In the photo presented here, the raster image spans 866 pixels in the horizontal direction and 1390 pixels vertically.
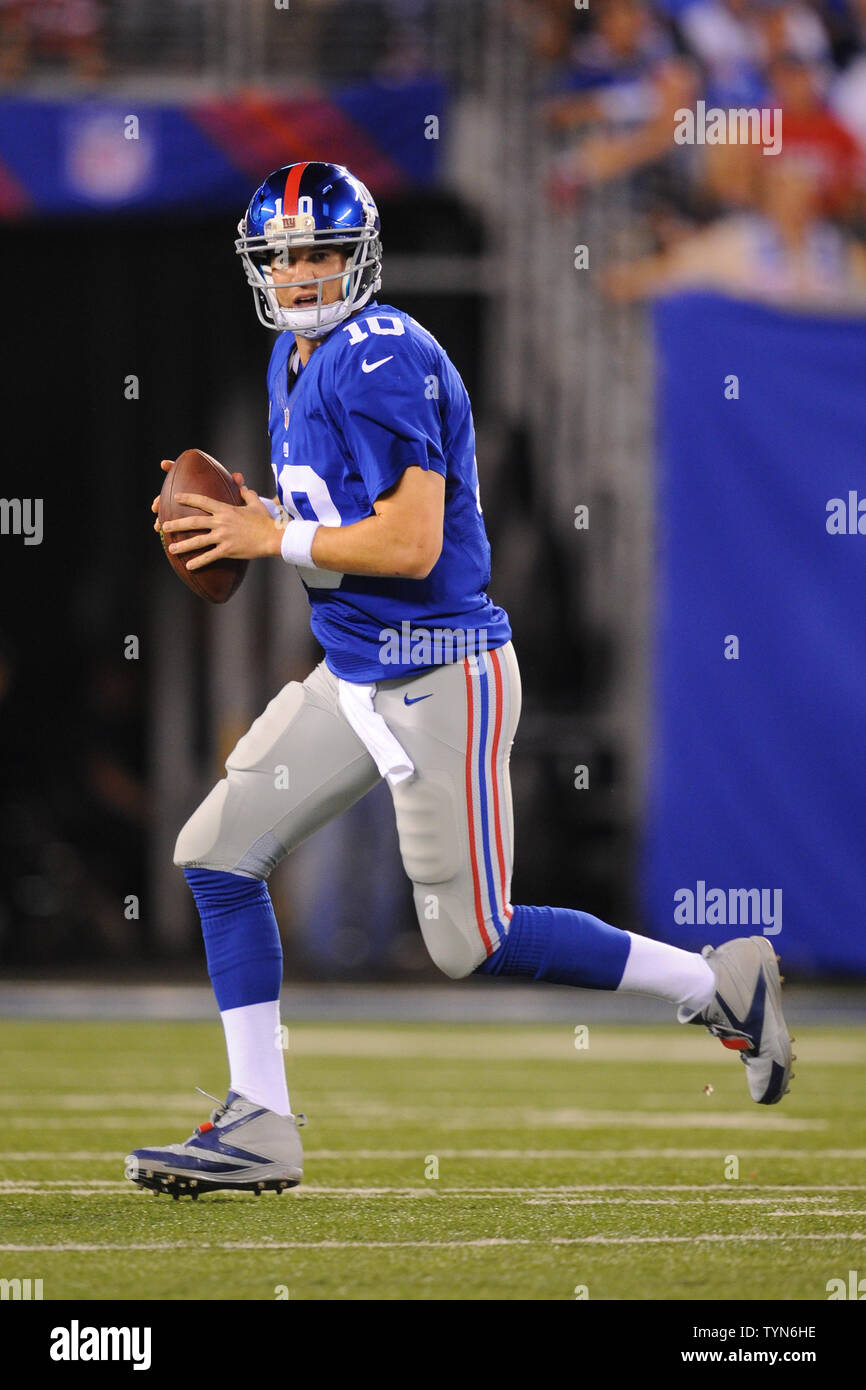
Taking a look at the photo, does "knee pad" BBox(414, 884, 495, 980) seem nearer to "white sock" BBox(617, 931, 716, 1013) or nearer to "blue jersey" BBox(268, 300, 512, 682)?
"white sock" BBox(617, 931, 716, 1013)

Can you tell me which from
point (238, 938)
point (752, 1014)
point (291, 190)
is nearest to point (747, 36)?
point (291, 190)

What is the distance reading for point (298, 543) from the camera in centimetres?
351

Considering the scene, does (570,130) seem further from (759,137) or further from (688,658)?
(688,658)

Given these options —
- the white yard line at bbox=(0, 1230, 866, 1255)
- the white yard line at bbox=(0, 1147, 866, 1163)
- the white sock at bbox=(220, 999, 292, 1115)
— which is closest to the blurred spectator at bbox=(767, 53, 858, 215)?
the white yard line at bbox=(0, 1147, 866, 1163)

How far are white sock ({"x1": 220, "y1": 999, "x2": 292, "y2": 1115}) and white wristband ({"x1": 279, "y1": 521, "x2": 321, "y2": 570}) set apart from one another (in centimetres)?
81

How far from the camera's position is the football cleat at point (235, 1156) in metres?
3.61

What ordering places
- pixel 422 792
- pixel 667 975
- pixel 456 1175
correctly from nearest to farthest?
pixel 422 792 < pixel 667 975 < pixel 456 1175

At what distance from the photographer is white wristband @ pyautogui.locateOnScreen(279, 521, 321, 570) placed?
3.51 meters

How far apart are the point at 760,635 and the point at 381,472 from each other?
466 cm

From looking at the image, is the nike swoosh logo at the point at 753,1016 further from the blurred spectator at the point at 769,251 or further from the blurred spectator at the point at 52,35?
the blurred spectator at the point at 52,35

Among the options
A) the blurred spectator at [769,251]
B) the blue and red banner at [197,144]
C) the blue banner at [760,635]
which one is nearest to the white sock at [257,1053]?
the blue banner at [760,635]

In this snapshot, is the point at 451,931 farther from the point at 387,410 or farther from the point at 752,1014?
the point at 387,410

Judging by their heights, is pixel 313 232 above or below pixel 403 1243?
above

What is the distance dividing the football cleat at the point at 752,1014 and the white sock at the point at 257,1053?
73cm
